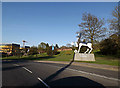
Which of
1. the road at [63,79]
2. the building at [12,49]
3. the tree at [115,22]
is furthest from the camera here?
the building at [12,49]

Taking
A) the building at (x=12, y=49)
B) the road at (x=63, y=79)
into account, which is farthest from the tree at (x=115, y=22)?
the building at (x=12, y=49)

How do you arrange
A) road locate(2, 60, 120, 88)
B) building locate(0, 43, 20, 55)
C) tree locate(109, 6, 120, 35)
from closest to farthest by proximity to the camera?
road locate(2, 60, 120, 88), tree locate(109, 6, 120, 35), building locate(0, 43, 20, 55)

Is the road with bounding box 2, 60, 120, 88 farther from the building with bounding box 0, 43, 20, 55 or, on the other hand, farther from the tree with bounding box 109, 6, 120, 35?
the building with bounding box 0, 43, 20, 55

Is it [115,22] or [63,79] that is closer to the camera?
[63,79]

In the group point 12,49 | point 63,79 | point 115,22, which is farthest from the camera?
point 12,49

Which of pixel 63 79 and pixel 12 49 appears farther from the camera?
pixel 12 49

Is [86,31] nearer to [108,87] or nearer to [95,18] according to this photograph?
[95,18]

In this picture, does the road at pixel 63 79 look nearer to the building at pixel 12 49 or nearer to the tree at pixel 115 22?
the tree at pixel 115 22

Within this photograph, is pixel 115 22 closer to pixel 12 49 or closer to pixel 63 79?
pixel 63 79

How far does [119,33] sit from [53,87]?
24.4 meters

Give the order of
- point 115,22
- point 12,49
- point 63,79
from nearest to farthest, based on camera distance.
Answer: point 63,79 < point 115,22 < point 12,49

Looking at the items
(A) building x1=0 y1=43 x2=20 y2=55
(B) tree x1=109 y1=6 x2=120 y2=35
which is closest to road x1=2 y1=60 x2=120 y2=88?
(B) tree x1=109 y1=6 x2=120 y2=35

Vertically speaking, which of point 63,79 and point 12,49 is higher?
point 12,49

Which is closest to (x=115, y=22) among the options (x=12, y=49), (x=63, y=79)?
(x=63, y=79)
